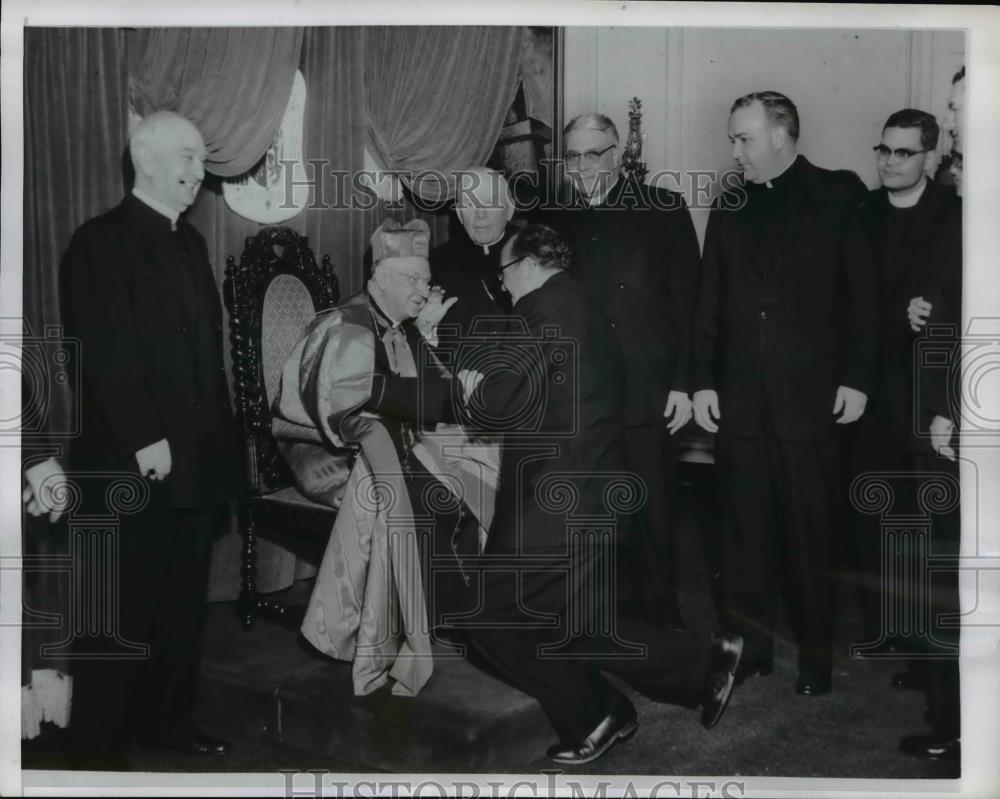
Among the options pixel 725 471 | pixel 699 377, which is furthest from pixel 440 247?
pixel 725 471

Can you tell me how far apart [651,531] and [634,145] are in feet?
3.77

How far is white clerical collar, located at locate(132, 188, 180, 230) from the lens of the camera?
2893 mm

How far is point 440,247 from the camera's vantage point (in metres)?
2.89

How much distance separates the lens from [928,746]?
9.53ft

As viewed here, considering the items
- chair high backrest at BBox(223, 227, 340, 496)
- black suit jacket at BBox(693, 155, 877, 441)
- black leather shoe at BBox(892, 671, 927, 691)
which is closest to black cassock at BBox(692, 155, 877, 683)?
black suit jacket at BBox(693, 155, 877, 441)

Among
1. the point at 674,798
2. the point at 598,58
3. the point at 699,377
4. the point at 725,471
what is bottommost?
the point at 674,798

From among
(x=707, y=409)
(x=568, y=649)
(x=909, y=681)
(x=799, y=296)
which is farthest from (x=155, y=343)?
(x=909, y=681)

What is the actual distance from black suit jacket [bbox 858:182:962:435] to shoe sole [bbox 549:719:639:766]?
1.16 m

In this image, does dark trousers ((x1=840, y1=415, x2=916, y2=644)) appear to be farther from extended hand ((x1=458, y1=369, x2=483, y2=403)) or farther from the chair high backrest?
the chair high backrest

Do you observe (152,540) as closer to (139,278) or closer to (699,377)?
(139,278)

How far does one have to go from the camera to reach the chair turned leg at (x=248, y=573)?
2.91m

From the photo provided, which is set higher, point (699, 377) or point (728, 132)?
point (728, 132)

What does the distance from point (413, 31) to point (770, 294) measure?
4.34 ft

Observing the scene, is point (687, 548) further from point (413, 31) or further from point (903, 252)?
point (413, 31)
